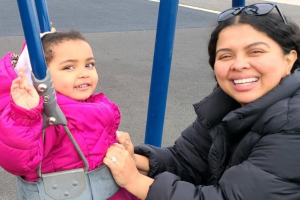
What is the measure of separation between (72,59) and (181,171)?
2.45 feet

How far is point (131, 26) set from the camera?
9047 mm

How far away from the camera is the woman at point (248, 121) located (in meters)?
1.38

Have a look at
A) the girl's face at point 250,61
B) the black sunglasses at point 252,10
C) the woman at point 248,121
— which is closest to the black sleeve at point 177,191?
the woman at point 248,121

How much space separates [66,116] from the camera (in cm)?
142

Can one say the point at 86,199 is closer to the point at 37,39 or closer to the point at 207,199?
the point at 207,199

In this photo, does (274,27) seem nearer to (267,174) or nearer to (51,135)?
(267,174)

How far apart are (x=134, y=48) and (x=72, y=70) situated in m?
5.76

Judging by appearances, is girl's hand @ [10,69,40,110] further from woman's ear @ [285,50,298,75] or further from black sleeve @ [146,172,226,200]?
woman's ear @ [285,50,298,75]

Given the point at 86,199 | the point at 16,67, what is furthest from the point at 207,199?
the point at 16,67

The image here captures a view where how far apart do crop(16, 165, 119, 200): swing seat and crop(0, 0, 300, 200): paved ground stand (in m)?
0.77

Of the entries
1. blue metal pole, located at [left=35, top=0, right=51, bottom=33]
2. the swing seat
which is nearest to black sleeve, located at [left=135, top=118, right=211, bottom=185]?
the swing seat

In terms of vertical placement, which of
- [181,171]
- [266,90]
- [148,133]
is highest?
[266,90]

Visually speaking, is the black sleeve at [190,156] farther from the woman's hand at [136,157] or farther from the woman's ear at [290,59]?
the woman's ear at [290,59]

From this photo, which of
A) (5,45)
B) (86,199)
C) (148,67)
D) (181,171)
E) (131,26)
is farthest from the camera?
(131,26)
